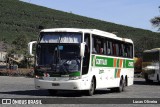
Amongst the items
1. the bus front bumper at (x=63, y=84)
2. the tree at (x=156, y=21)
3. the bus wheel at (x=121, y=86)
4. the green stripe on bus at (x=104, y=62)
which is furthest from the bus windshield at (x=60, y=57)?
the tree at (x=156, y=21)

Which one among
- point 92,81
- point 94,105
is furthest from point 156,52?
point 94,105

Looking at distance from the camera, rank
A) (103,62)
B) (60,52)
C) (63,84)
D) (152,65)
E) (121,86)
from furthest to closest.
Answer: (152,65), (121,86), (103,62), (60,52), (63,84)

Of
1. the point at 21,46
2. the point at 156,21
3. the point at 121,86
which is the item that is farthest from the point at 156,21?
the point at 121,86

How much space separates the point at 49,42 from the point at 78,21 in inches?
3408

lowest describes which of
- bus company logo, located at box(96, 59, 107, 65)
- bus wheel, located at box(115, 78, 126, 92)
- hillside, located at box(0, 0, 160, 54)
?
bus wheel, located at box(115, 78, 126, 92)

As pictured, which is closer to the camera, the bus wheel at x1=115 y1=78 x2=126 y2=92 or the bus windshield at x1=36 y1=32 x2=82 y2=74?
the bus windshield at x1=36 y1=32 x2=82 y2=74

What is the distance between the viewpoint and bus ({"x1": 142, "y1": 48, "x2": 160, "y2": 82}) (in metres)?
38.2

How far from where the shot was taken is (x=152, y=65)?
38.9 metres

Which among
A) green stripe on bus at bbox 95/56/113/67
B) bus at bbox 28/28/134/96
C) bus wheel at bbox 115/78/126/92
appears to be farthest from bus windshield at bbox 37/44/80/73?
bus wheel at bbox 115/78/126/92

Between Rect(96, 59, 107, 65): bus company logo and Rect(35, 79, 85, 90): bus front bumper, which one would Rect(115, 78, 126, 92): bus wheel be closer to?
Rect(96, 59, 107, 65): bus company logo

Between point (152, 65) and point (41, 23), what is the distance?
5881 cm

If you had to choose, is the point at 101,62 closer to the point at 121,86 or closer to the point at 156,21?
the point at 121,86

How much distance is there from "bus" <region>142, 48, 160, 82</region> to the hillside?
119 feet

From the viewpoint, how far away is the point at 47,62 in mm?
22047
